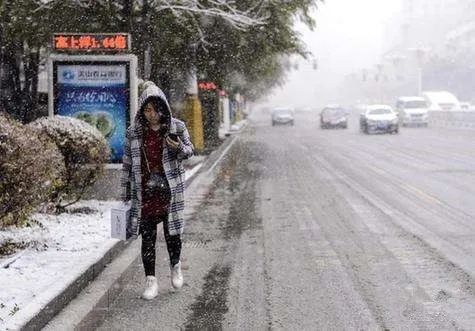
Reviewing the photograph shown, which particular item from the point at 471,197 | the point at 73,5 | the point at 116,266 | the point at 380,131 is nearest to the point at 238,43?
the point at 73,5

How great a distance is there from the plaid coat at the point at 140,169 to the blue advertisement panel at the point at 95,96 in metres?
5.58

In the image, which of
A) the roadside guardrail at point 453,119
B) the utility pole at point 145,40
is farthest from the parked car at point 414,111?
the utility pole at point 145,40

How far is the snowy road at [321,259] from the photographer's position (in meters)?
5.47

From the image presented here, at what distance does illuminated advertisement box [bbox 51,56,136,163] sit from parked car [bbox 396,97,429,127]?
38.7m

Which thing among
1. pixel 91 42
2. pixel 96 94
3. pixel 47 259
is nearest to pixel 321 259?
pixel 47 259

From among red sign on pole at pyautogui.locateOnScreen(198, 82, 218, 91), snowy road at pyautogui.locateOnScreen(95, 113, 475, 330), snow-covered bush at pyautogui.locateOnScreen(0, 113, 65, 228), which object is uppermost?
red sign on pole at pyautogui.locateOnScreen(198, 82, 218, 91)

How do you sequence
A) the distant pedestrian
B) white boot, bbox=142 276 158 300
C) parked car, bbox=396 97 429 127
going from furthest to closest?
parked car, bbox=396 97 429 127 < white boot, bbox=142 276 158 300 < the distant pedestrian

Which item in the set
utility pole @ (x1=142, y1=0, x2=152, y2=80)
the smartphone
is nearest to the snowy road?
the smartphone

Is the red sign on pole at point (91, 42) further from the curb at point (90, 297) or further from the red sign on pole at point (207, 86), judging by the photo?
the red sign on pole at point (207, 86)

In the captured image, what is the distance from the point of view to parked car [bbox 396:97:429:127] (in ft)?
156

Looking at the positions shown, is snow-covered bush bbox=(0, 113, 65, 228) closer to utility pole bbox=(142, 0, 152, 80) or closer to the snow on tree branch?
utility pole bbox=(142, 0, 152, 80)

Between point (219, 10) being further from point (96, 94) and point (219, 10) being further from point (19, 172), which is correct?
point (19, 172)

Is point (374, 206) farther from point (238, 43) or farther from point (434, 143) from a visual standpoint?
point (434, 143)

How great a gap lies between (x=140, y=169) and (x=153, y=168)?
11cm
